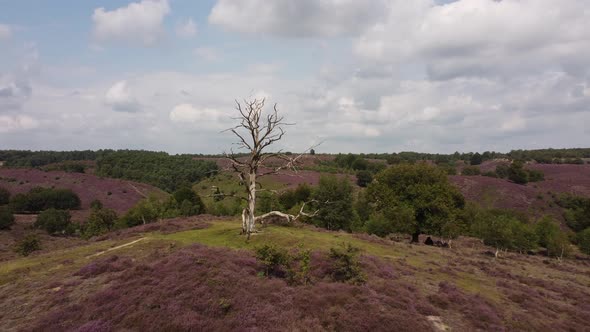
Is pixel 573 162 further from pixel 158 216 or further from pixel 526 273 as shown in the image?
pixel 158 216

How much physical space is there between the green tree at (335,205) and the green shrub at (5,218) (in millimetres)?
76685

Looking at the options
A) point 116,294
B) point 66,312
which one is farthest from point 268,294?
point 66,312

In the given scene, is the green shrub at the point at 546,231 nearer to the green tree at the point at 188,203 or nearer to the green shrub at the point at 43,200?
the green tree at the point at 188,203

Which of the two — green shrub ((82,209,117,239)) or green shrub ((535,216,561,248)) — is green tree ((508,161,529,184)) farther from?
green shrub ((82,209,117,239))

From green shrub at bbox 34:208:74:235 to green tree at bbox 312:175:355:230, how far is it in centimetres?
6887

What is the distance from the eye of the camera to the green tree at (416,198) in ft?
155

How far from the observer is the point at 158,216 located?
6694 cm

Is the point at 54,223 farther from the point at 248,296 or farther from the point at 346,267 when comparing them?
the point at 346,267

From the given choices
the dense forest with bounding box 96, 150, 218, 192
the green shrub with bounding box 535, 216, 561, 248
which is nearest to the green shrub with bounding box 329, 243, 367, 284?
the green shrub with bounding box 535, 216, 561, 248

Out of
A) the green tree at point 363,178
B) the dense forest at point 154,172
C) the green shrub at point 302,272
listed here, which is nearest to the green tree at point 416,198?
the green shrub at point 302,272

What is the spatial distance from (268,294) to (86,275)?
43.2 ft

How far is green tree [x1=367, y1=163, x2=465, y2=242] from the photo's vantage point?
155 ft

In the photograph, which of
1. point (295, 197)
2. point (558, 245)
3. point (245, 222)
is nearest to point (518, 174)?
point (558, 245)

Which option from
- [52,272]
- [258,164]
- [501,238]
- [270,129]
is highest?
[270,129]
